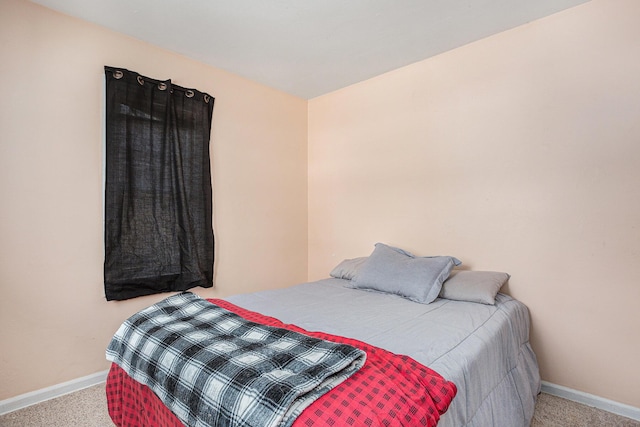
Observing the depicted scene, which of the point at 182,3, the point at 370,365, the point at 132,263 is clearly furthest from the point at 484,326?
the point at 182,3

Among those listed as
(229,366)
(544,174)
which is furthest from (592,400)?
(229,366)

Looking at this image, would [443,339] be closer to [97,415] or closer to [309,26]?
[97,415]

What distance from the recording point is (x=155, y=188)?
257 cm

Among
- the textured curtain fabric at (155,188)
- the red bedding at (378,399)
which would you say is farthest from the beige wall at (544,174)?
the textured curtain fabric at (155,188)

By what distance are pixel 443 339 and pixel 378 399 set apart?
651mm

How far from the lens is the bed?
4.35ft

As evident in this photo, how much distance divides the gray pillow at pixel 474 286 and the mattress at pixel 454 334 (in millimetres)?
49

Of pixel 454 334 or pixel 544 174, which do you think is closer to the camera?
pixel 454 334

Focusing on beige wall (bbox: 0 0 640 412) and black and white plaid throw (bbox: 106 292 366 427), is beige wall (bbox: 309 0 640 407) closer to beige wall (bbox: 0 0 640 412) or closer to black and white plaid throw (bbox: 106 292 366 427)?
beige wall (bbox: 0 0 640 412)

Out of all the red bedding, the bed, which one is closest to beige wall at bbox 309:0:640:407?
the bed

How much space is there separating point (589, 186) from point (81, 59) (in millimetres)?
3553

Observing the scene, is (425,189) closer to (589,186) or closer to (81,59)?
(589,186)

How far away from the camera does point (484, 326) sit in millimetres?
1716

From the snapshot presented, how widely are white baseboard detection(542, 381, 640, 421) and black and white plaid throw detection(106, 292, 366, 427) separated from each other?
74.5 inches
